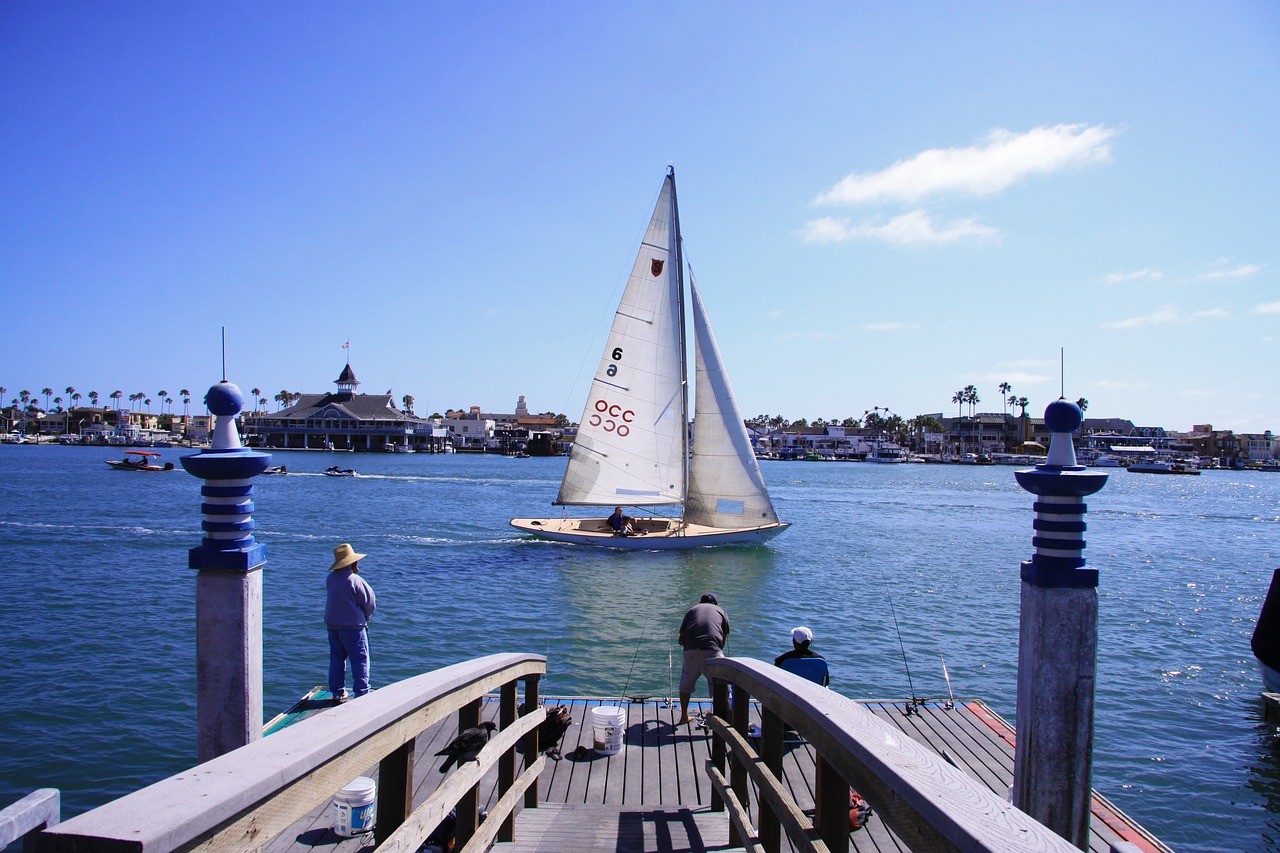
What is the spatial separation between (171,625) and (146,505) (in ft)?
112

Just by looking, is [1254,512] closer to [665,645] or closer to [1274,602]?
[1274,602]

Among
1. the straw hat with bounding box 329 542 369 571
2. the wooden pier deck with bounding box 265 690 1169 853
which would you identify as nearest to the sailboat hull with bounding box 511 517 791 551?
the wooden pier deck with bounding box 265 690 1169 853

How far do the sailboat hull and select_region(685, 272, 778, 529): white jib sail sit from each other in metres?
0.49

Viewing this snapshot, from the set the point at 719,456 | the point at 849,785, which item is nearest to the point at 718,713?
the point at 849,785

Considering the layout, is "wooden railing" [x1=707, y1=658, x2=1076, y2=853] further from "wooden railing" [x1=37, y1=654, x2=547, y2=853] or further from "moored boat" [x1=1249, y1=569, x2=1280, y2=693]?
"moored boat" [x1=1249, y1=569, x2=1280, y2=693]

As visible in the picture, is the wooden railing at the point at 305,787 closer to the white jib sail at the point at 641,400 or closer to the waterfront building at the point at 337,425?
the white jib sail at the point at 641,400

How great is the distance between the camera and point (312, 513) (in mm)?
45844

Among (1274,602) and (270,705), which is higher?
(1274,602)

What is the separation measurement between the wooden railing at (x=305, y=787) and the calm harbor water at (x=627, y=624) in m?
6.42

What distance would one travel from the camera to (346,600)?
374 inches

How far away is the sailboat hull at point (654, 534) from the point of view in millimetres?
27641

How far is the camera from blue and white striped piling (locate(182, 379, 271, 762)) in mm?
5168

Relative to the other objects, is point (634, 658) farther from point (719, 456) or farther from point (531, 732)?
point (719, 456)

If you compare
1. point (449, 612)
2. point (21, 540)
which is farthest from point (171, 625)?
point (21, 540)
